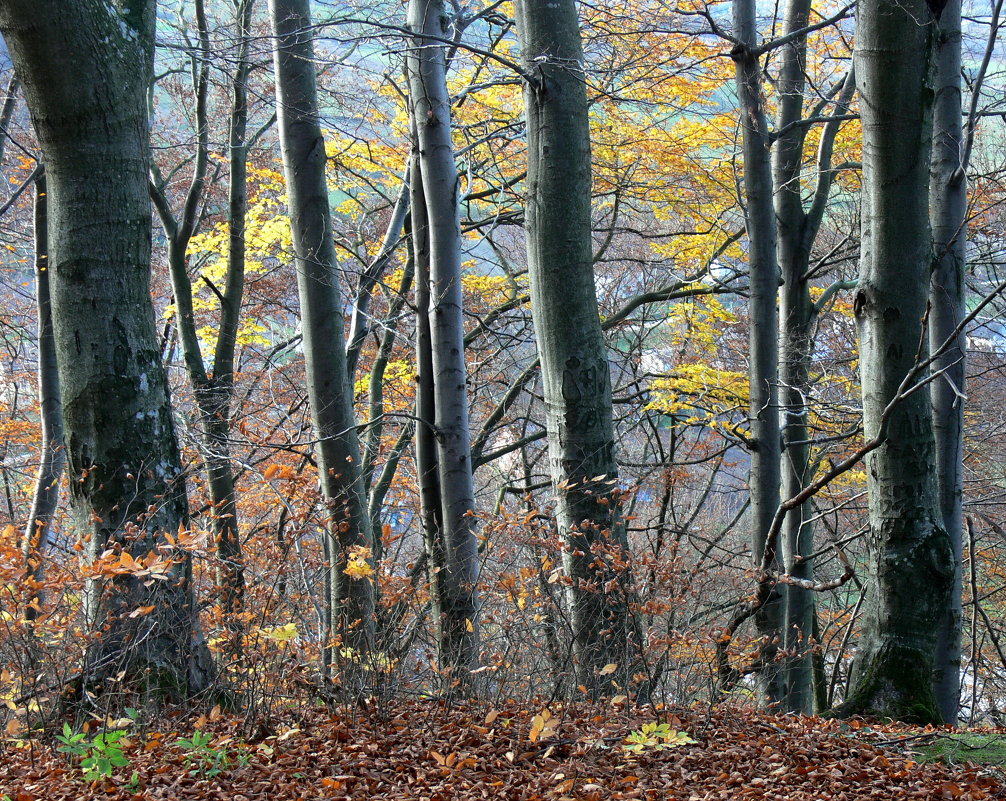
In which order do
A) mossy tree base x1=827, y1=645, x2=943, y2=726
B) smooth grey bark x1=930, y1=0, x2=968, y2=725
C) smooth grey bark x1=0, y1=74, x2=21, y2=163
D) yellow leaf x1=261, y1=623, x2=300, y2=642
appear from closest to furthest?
yellow leaf x1=261, y1=623, x2=300, y2=642, mossy tree base x1=827, y1=645, x2=943, y2=726, smooth grey bark x1=930, y1=0, x2=968, y2=725, smooth grey bark x1=0, y1=74, x2=21, y2=163

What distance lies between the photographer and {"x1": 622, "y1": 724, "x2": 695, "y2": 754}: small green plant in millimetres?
3756

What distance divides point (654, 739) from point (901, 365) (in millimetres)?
2525

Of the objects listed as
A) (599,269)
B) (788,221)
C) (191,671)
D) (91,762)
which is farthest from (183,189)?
(91,762)

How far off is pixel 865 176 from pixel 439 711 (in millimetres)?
3855

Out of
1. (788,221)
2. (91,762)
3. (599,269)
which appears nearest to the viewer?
(91,762)

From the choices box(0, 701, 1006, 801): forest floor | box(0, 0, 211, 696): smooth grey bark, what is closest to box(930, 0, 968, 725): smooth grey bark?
box(0, 701, 1006, 801): forest floor

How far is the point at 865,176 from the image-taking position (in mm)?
4789

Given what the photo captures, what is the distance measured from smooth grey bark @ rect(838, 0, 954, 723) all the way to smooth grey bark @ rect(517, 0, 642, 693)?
1551 mm

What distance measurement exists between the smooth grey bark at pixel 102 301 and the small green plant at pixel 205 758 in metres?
0.95

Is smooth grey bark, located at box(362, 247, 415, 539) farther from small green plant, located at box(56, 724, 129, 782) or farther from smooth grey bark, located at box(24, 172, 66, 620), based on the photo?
small green plant, located at box(56, 724, 129, 782)

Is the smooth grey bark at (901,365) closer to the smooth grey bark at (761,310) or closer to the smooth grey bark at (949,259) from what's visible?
the smooth grey bark at (949,259)

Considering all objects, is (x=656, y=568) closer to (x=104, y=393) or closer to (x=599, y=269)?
(x=104, y=393)

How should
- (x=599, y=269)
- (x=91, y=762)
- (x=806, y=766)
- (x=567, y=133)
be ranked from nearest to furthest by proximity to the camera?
(x=91, y=762), (x=806, y=766), (x=567, y=133), (x=599, y=269)

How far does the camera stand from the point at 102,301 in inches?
177
